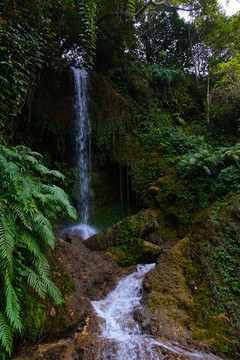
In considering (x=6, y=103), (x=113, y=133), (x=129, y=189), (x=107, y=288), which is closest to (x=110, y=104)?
(x=113, y=133)

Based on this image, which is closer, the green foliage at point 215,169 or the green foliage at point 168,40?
the green foliage at point 215,169

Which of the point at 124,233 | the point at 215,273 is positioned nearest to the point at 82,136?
the point at 124,233

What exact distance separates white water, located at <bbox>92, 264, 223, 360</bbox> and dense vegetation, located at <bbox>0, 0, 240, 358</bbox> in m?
1.02

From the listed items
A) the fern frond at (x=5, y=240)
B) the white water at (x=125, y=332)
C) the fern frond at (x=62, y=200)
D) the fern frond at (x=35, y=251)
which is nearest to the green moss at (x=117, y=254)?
the white water at (x=125, y=332)

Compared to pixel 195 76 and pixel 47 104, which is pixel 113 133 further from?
pixel 195 76

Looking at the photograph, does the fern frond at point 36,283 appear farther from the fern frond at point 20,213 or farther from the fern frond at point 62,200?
the fern frond at point 62,200

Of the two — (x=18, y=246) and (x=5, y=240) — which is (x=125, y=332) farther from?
(x=5, y=240)

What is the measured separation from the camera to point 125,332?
121 inches

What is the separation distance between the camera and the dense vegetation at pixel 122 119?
281 centimetres

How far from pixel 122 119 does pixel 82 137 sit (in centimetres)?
233

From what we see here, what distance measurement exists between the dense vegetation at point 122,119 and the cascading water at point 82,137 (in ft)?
1.63

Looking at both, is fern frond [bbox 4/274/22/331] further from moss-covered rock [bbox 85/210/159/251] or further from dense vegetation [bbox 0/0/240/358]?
moss-covered rock [bbox 85/210/159/251]

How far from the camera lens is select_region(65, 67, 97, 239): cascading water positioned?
9.16 m

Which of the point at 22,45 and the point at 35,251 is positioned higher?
the point at 22,45
